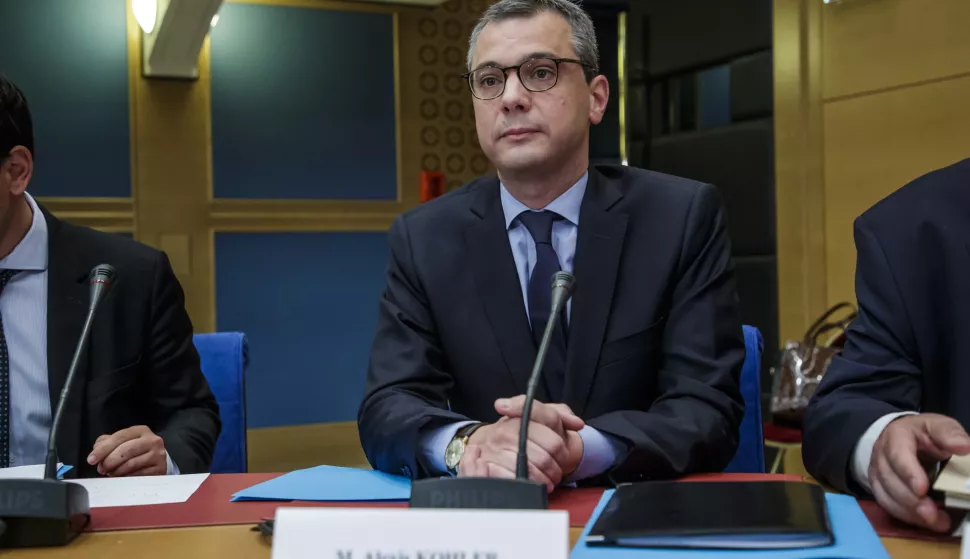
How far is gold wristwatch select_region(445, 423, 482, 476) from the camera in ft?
4.02

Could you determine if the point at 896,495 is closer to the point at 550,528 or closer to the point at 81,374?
the point at 550,528

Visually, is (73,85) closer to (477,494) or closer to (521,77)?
(521,77)

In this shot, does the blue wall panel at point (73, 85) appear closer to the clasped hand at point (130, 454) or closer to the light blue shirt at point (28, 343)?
the light blue shirt at point (28, 343)

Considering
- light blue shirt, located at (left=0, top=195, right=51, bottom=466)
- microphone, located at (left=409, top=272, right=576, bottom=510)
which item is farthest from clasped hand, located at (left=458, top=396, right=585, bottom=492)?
light blue shirt, located at (left=0, top=195, right=51, bottom=466)

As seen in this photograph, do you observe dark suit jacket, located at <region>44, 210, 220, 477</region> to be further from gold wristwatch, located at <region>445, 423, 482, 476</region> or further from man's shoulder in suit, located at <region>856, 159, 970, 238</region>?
man's shoulder in suit, located at <region>856, 159, 970, 238</region>

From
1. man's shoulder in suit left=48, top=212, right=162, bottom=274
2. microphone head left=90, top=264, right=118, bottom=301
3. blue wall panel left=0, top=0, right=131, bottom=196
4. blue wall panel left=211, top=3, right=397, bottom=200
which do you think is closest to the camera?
microphone head left=90, top=264, right=118, bottom=301

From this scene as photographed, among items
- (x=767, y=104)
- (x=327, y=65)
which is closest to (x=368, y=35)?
(x=327, y=65)

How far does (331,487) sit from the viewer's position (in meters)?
1.15

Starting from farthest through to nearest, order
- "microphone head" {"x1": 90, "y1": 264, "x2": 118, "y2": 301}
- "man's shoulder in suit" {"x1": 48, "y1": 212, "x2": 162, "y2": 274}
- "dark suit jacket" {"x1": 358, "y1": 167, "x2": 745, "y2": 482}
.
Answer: "man's shoulder in suit" {"x1": 48, "y1": 212, "x2": 162, "y2": 274} → "dark suit jacket" {"x1": 358, "y1": 167, "x2": 745, "y2": 482} → "microphone head" {"x1": 90, "y1": 264, "x2": 118, "y2": 301}

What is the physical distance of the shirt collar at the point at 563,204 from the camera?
1.61 meters

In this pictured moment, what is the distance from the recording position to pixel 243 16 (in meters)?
5.18

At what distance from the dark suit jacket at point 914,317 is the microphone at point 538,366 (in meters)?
0.39

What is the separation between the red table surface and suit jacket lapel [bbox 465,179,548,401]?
1.23 feet

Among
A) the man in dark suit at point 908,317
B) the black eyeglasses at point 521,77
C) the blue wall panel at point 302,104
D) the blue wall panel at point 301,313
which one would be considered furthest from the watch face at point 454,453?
the blue wall panel at point 302,104
